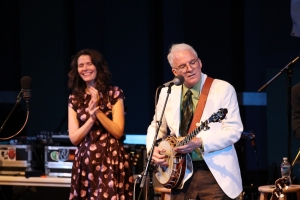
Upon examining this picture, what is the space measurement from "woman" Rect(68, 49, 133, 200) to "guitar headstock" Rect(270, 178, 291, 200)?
1.23 metres

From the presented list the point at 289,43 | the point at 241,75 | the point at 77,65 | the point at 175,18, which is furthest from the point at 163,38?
the point at 77,65

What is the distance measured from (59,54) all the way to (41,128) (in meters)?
1.14

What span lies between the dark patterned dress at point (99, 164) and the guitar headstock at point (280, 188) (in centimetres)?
125

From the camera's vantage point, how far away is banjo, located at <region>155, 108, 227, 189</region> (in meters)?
4.12

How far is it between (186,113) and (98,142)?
1.01m

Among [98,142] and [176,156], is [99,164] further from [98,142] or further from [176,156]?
[176,156]

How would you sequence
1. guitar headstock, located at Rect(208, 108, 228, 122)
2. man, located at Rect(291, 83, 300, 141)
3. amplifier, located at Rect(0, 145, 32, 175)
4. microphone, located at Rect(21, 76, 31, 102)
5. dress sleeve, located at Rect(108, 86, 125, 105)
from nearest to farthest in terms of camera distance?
guitar headstock, located at Rect(208, 108, 228, 122)
microphone, located at Rect(21, 76, 31, 102)
dress sleeve, located at Rect(108, 86, 125, 105)
man, located at Rect(291, 83, 300, 141)
amplifier, located at Rect(0, 145, 32, 175)

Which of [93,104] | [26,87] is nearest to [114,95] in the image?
[93,104]

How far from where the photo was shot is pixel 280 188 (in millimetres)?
5273

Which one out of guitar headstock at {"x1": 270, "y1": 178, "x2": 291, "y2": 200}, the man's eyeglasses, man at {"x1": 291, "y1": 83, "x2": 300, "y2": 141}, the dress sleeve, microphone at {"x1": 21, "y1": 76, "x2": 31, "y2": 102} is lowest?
guitar headstock at {"x1": 270, "y1": 178, "x2": 291, "y2": 200}

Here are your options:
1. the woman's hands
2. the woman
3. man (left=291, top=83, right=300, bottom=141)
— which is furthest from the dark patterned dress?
man (left=291, top=83, right=300, bottom=141)

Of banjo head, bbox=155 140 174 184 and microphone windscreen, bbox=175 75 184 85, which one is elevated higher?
microphone windscreen, bbox=175 75 184 85

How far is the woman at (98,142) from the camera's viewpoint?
5082 millimetres

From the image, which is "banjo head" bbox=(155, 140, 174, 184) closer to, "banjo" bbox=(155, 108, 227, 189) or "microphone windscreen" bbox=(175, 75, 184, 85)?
"banjo" bbox=(155, 108, 227, 189)
